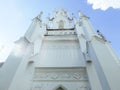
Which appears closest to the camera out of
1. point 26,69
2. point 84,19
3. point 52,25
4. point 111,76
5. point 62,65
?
point 111,76

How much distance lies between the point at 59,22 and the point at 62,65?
9499mm

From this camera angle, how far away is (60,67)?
811 centimetres

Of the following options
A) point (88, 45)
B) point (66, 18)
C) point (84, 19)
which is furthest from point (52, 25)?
point (88, 45)

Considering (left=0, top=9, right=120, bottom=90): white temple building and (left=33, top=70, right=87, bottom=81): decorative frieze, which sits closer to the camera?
(left=0, top=9, right=120, bottom=90): white temple building

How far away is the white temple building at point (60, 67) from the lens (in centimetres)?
659

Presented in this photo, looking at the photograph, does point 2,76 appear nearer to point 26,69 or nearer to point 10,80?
point 10,80

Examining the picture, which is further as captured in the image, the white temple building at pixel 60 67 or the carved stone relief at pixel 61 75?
the carved stone relief at pixel 61 75

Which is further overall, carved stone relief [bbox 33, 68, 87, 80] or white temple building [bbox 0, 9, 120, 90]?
carved stone relief [bbox 33, 68, 87, 80]

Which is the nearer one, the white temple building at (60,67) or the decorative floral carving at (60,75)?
the white temple building at (60,67)

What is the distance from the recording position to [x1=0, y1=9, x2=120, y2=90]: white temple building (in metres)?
6.59

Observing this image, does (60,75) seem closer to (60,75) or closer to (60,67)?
(60,75)

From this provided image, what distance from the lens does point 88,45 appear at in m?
9.01

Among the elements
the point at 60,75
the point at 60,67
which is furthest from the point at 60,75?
the point at 60,67

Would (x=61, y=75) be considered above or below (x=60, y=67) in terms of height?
below
